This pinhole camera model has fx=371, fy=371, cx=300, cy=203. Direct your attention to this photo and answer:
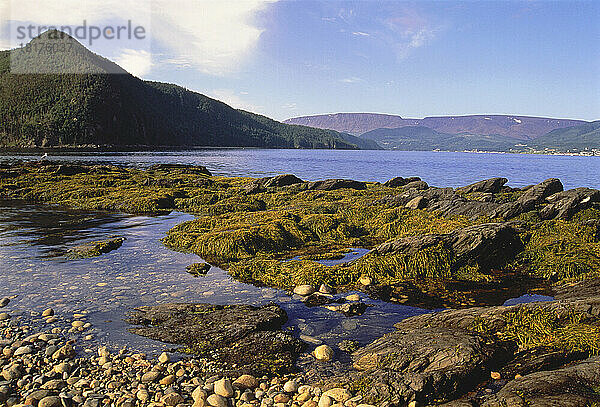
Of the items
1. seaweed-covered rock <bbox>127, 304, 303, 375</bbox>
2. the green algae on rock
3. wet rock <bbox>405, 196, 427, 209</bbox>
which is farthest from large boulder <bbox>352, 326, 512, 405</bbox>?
wet rock <bbox>405, 196, 427, 209</bbox>

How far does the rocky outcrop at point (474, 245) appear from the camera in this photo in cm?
1220

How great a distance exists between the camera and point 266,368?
657 centimetres

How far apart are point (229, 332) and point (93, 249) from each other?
28.2 feet

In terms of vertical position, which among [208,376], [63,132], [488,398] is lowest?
[208,376]

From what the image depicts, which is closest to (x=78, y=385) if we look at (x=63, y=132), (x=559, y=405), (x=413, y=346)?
(x=413, y=346)

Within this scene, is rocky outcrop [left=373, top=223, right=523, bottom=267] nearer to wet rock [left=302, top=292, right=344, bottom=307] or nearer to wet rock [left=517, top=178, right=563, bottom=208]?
wet rock [left=302, top=292, right=344, bottom=307]

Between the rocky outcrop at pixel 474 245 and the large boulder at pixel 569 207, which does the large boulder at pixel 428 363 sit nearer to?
the rocky outcrop at pixel 474 245

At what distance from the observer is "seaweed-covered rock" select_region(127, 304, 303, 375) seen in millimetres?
6828

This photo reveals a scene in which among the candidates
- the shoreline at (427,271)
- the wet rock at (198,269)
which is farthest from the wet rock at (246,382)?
the wet rock at (198,269)

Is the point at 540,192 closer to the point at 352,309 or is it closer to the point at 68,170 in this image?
the point at 352,309

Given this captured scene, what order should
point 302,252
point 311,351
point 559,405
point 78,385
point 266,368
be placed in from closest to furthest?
1. point 559,405
2. point 78,385
3. point 266,368
4. point 311,351
5. point 302,252

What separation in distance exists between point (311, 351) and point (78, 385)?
399 centimetres

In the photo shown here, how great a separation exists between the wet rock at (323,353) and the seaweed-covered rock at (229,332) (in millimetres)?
378

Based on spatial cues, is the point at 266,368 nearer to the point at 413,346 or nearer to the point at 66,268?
the point at 413,346
